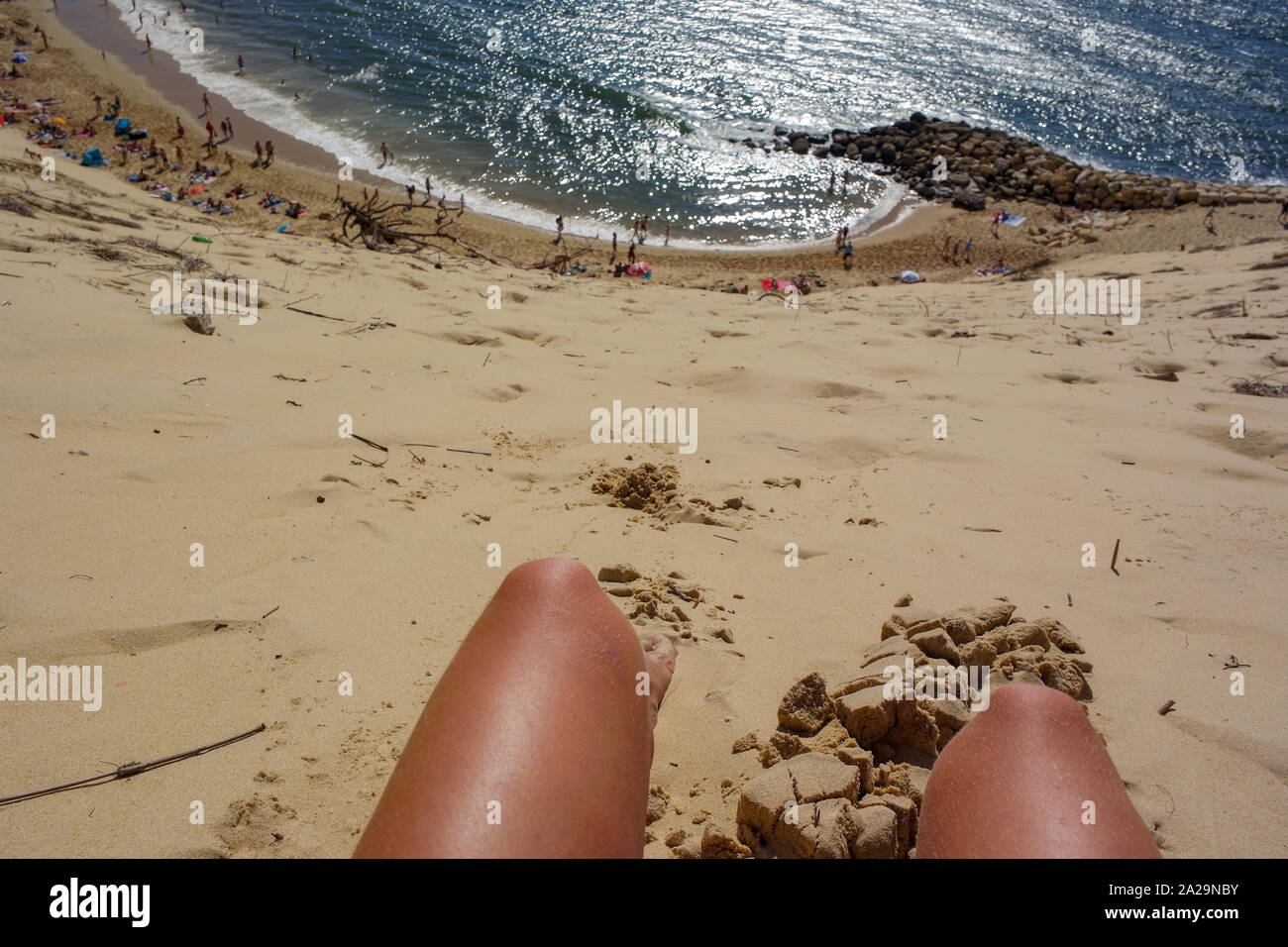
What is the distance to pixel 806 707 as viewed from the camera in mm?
2260

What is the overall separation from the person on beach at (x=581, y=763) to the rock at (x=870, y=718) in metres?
0.50

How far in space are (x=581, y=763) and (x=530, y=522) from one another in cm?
226

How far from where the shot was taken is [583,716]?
137cm

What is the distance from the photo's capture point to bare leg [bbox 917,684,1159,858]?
1.26 meters

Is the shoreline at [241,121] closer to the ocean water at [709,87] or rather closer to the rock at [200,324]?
the ocean water at [709,87]

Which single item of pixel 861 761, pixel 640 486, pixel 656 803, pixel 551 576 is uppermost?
pixel 551 576

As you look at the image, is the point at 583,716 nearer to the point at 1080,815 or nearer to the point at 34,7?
the point at 1080,815

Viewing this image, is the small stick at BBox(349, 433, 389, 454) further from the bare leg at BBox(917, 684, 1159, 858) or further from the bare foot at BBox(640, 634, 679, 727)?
the bare leg at BBox(917, 684, 1159, 858)

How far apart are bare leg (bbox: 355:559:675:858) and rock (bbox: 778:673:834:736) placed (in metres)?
0.77

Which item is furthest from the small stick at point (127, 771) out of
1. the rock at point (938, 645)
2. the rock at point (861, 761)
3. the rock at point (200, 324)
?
the rock at point (200, 324)

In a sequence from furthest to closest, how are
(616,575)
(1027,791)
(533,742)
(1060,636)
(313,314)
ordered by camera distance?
(313,314) < (616,575) < (1060,636) < (1027,791) < (533,742)

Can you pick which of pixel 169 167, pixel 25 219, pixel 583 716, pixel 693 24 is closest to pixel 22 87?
pixel 169 167

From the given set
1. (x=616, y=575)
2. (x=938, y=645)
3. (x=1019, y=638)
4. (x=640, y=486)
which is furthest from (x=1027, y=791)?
(x=640, y=486)

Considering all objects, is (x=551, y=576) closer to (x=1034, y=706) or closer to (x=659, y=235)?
(x=1034, y=706)
